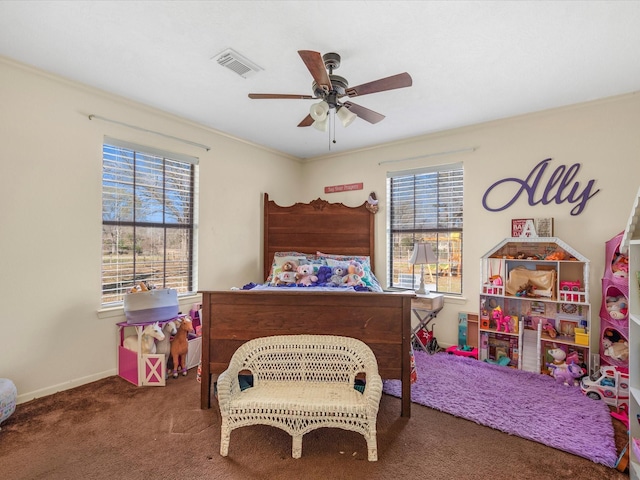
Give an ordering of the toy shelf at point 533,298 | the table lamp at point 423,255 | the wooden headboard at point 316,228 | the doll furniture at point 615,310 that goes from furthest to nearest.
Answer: the wooden headboard at point 316,228, the table lamp at point 423,255, the toy shelf at point 533,298, the doll furniture at point 615,310

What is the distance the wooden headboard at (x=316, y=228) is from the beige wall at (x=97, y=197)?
585 millimetres

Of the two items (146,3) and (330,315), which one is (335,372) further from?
(146,3)

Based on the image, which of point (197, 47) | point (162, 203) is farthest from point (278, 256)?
point (197, 47)

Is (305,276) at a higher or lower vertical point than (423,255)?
lower

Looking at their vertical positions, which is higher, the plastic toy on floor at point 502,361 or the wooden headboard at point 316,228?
the wooden headboard at point 316,228

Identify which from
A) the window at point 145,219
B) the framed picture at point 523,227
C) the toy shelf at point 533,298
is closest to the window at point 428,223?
the toy shelf at point 533,298

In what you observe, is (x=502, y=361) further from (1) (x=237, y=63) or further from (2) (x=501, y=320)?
(1) (x=237, y=63)

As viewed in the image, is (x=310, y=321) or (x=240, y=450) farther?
(x=310, y=321)

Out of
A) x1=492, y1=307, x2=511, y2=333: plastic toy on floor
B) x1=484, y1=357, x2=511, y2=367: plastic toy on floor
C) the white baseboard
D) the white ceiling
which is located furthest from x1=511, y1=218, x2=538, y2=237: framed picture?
the white baseboard

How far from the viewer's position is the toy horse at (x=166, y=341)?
2.86 meters

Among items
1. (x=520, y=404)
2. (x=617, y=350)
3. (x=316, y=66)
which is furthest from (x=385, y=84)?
(x=617, y=350)

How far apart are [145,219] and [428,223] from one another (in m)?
3.15

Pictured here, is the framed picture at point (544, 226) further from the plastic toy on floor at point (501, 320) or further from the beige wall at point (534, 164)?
the plastic toy on floor at point (501, 320)

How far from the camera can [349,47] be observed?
2168 millimetres
